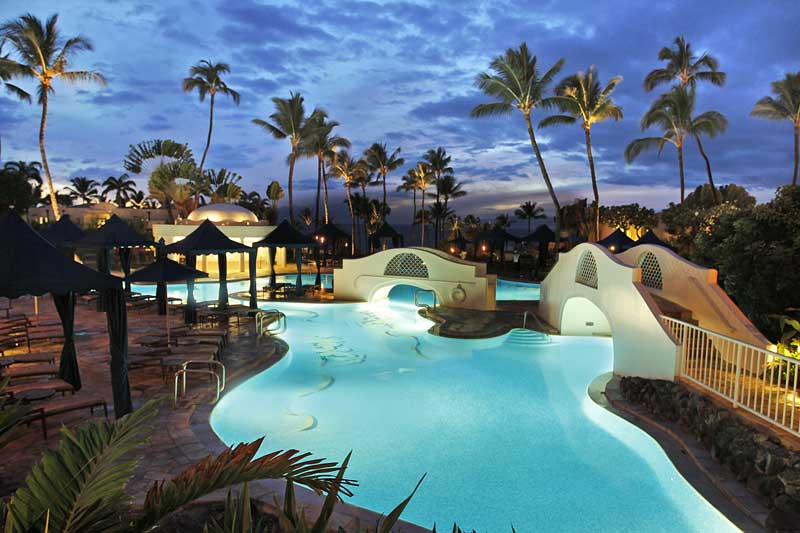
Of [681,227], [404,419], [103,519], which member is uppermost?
[681,227]

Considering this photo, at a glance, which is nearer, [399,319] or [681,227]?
[399,319]

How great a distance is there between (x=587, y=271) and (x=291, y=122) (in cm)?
2333

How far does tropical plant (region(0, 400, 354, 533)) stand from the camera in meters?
2.17

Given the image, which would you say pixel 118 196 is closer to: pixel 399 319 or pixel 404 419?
pixel 399 319

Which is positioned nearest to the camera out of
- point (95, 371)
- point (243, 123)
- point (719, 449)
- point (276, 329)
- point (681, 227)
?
point (719, 449)

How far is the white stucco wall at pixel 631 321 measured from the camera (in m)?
7.66

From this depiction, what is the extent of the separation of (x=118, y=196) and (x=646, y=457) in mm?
74252

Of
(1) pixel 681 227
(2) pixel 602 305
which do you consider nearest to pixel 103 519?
(2) pixel 602 305

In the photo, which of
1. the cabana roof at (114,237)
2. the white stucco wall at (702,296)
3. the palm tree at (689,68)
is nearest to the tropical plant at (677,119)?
the palm tree at (689,68)

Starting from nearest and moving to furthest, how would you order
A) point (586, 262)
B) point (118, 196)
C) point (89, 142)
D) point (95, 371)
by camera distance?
point (95, 371) < point (586, 262) < point (89, 142) < point (118, 196)

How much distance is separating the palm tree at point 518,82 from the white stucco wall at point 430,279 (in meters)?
8.62

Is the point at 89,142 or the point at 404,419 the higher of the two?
the point at 89,142

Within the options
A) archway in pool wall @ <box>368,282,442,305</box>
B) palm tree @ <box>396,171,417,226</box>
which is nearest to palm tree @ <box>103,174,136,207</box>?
palm tree @ <box>396,171,417,226</box>

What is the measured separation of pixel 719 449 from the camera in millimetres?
5273
